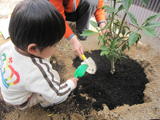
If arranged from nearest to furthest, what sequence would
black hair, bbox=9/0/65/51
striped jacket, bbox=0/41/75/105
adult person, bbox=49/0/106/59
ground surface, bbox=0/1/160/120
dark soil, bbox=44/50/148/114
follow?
1. black hair, bbox=9/0/65/51
2. striped jacket, bbox=0/41/75/105
3. ground surface, bbox=0/1/160/120
4. dark soil, bbox=44/50/148/114
5. adult person, bbox=49/0/106/59

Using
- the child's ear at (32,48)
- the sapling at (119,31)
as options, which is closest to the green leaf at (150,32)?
the sapling at (119,31)

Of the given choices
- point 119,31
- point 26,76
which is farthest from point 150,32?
point 26,76

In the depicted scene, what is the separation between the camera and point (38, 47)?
61cm

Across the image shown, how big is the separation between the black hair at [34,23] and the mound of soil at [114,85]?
0.69 meters

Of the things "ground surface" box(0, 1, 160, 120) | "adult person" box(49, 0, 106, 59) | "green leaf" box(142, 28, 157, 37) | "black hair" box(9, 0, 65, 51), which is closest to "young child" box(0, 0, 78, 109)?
"black hair" box(9, 0, 65, 51)

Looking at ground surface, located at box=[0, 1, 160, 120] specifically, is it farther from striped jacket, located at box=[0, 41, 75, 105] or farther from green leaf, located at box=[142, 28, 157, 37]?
green leaf, located at box=[142, 28, 157, 37]

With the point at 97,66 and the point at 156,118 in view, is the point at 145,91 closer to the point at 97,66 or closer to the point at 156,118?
the point at 156,118

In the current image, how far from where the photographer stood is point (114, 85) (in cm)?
117

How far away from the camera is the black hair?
21.2 inches

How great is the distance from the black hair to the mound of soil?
27.1 inches

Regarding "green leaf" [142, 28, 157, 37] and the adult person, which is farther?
the adult person

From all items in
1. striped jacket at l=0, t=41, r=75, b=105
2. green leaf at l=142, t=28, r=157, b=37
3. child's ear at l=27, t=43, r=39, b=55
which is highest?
green leaf at l=142, t=28, r=157, b=37

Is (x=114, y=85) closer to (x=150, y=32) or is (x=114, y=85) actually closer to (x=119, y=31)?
(x=119, y=31)

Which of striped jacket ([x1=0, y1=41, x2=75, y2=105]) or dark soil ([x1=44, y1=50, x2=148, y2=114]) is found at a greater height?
striped jacket ([x1=0, y1=41, x2=75, y2=105])
